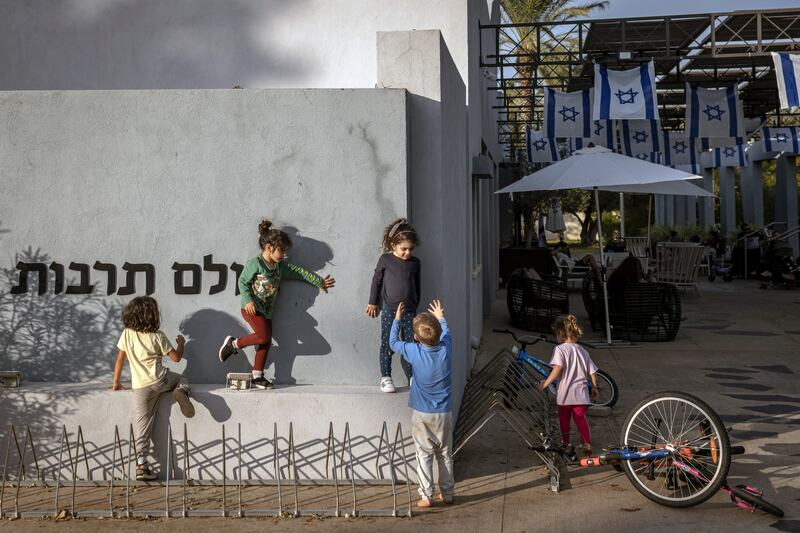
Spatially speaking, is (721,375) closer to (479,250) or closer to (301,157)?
(479,250)

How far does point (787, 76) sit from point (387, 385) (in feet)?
39.6

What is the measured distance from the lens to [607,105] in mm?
15625

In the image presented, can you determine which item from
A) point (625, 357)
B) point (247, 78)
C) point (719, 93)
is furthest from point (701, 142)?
point (247, 78)

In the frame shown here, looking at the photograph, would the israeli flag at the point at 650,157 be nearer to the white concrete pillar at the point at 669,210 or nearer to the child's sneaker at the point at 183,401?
the child's sneaker at the point at 183,401

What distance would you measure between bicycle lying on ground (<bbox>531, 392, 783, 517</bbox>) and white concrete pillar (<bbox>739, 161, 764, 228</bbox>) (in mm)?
25790

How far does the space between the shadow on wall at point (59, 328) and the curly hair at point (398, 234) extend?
1.95m

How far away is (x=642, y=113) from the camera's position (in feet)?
50.8

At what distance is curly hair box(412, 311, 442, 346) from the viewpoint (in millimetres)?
5480

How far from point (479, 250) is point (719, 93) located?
7.33 m

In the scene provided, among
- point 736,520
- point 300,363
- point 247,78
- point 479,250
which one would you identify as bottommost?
point 736,520

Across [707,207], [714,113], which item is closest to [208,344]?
[714,113]

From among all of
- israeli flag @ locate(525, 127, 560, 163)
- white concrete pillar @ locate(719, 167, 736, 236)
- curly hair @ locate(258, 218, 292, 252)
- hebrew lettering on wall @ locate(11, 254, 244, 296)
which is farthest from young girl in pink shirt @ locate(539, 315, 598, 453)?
white concrete pillar @ locate(719, 167, 736, 236)

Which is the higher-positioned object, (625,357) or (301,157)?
(301,157)

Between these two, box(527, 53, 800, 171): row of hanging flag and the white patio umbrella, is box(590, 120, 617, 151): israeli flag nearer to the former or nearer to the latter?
box(527, 53, 800, 171): row of hanging flag
